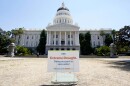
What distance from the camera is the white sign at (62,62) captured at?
9.42 m

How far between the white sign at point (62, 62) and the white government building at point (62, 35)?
72.0 m

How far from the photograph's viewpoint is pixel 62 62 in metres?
9.44

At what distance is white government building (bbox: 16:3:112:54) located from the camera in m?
84.1

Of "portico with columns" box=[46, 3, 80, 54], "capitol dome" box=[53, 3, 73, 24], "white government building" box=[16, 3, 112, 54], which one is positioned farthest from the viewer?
"capitol dome" box=[53, 3, 73, 24]

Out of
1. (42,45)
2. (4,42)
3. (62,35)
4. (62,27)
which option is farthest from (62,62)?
(62,35)

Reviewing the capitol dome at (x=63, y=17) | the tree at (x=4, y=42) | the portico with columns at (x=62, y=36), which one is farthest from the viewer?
the capitol dome at (x=63, y=17)

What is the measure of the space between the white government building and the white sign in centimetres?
7195

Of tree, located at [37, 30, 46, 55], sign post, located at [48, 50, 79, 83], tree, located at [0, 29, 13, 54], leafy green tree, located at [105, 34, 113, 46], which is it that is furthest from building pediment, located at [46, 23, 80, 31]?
sign post, located at [48, 50, 79, 83]

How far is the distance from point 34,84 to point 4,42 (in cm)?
6166

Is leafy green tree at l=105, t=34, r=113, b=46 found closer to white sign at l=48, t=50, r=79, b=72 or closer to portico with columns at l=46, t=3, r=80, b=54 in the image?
portico with columns at l=46, t=3, r=80, b=54

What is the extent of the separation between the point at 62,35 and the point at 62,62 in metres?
80.6

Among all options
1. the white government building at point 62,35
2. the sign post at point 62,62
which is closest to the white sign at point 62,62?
the sign post at point 62,62

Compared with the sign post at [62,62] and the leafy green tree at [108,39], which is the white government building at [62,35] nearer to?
the leafy green tree at [108,39]

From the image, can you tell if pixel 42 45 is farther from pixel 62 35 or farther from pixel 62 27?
pixel 62 27
